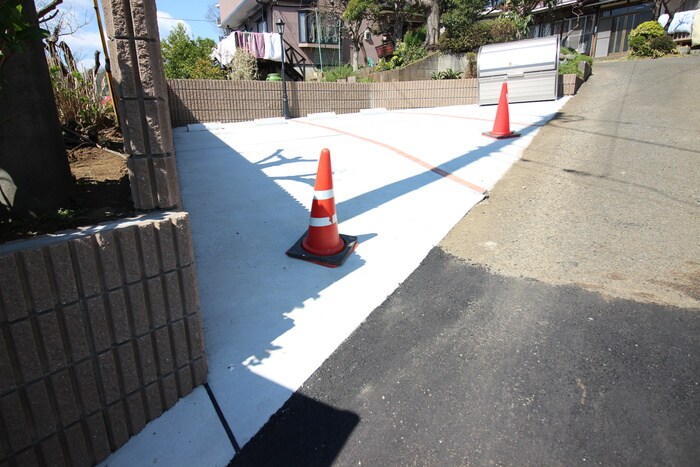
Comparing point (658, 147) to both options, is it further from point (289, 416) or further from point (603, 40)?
point (603, 40)

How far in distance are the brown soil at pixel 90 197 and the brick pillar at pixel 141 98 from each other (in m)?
0.19

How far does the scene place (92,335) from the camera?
168 cm

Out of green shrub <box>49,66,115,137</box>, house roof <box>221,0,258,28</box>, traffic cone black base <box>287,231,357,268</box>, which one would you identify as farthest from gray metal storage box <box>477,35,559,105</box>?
house roof <box>221,0,258,28</box>

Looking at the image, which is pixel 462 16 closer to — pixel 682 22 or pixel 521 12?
pixel 521 12

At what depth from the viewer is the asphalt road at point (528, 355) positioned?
1.82m

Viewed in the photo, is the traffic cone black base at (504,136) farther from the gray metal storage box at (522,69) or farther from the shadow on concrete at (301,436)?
the shadow on concrete at (301,436)

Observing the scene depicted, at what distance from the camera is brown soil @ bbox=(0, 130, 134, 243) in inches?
81.1

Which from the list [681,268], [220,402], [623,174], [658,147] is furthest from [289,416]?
[658,147]

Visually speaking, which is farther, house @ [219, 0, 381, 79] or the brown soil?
house @ [219, 0, 381, 79]

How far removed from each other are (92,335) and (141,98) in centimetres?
104

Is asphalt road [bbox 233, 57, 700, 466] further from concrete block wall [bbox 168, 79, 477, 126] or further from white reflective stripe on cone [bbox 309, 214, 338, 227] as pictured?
concrete block wall [bbox 168, 79, 477, 126]

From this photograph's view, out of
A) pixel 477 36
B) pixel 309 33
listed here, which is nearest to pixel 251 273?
pixel 477 36

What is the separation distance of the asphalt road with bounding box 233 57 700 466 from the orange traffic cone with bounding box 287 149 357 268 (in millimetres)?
653

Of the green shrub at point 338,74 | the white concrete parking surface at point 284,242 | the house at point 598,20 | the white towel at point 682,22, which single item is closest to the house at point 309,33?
the green shrub at point 338,74
